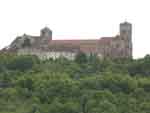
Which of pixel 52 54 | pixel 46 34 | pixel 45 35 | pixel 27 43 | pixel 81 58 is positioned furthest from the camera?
pixel 46 34

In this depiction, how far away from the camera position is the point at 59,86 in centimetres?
4191

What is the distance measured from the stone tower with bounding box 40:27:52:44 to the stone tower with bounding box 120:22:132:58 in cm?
855

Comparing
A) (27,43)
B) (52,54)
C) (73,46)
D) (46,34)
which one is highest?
(46,34)

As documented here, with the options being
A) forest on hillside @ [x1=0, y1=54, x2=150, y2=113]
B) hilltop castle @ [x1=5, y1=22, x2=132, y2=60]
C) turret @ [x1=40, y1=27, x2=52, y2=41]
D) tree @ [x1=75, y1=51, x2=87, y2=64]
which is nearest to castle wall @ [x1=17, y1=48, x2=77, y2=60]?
hilltop castle @ [x1=5, y1=22, x2=132, y2=60]

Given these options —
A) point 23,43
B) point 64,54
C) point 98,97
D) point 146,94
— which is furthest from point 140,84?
point 23,43

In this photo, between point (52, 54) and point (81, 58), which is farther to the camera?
point (52, 54)

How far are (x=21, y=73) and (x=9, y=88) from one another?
278 inches

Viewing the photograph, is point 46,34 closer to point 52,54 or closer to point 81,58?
point 52,54

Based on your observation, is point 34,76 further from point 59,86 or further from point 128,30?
point 128,30

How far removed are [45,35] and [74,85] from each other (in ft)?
78.0

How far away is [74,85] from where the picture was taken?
41.8m

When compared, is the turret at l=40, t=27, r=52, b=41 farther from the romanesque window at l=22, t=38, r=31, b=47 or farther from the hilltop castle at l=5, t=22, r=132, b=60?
the romanesque window at l=22, t=38, r=31, b=47

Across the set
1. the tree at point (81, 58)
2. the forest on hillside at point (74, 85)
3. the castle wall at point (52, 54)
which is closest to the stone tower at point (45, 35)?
the castle wall at point (52, 54)

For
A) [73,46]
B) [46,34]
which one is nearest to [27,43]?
[46,34]
